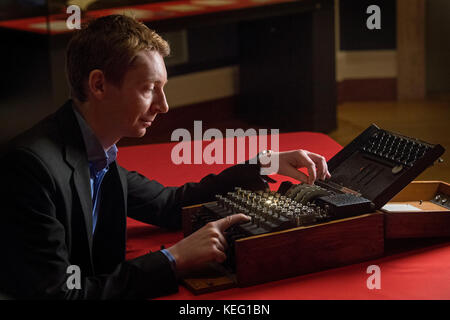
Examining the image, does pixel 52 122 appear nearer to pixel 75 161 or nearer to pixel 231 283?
pixel 75 161

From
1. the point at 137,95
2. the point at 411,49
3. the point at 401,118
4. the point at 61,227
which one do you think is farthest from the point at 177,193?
the point at 411,49

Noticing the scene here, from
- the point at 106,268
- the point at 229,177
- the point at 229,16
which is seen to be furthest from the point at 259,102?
the point at 106,268

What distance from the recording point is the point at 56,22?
3533 millimetres

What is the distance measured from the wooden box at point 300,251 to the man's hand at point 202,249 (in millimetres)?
42

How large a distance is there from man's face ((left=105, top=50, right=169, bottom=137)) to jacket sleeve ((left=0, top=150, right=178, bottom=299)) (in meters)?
0.23

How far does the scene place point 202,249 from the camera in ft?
4.55

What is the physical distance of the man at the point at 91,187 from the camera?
1287 millimetres

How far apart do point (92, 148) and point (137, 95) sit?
0.54 feet

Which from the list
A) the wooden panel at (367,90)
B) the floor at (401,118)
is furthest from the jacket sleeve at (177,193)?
the wooden panel at (367,90)

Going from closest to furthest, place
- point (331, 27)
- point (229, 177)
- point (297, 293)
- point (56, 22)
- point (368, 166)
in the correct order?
point (297, 293) < point (368, 166) < point (229, 177) < point (56, 22) < point (331, 27)

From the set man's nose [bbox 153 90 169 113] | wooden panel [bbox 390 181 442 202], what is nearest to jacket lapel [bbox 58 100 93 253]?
man's nose [bbox 153 90 169 113]

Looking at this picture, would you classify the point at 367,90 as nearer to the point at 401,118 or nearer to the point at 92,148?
the point at 401,118

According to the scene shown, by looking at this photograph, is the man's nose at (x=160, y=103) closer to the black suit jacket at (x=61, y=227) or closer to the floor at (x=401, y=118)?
the black suit jacket at (x=61, y=227)

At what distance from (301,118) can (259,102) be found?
545 millimetres
